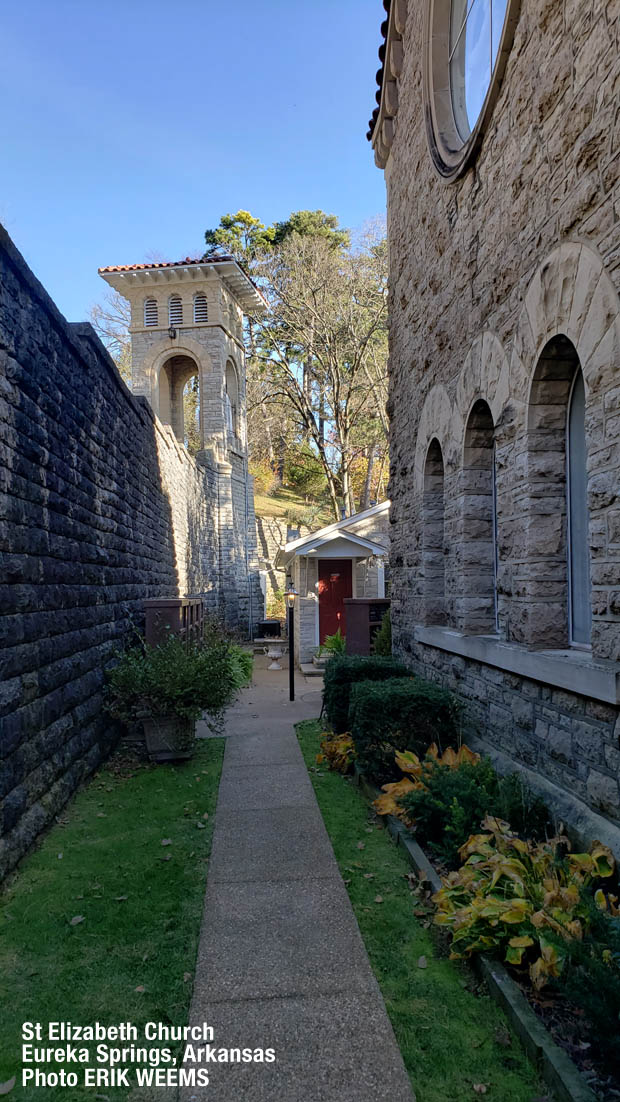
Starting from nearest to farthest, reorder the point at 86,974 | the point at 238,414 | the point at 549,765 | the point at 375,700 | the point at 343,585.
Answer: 1. the point at 86,974
2. the point at 549,765
3. the point at 375,700
4. the point at 343,585
5. the point at 238,414

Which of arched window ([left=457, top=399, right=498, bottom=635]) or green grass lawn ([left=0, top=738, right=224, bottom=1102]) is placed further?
arched window ([left=457, top=399, right=498, bottom=635])

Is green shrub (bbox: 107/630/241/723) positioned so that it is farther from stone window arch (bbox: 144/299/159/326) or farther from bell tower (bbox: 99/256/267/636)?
stone window arch (bbox: 144/299/159/326)

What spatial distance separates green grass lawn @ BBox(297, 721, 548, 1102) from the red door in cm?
1414

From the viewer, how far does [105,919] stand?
386 centimetres

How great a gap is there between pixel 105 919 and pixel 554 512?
360 centimetres

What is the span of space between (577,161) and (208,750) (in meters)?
7.07

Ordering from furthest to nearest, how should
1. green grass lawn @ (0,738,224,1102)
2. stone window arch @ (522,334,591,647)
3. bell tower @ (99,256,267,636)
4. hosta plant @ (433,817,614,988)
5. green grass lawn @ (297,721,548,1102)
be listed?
bell tower @ (99,256,267,636), stone window arch @ (522,334,591,647), green grass lawn @ (0,738,224,1102), hosta plant @ (433,817,614,988), green grass lawn @ (297,721,548,1102)

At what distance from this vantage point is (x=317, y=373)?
28688mm

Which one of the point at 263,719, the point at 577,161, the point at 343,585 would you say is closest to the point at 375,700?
the point at 577,161

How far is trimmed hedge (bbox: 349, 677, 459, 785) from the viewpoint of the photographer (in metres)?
5.69

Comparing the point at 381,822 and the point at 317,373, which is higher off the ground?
the point at 317,373

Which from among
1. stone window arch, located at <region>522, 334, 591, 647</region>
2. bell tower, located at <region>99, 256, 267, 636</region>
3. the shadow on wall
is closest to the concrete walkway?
the shadow on wall

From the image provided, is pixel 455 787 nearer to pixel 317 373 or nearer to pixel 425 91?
pixel 425 91

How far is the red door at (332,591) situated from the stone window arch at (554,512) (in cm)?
1459
